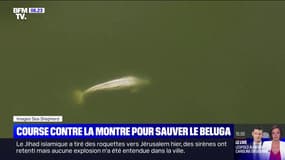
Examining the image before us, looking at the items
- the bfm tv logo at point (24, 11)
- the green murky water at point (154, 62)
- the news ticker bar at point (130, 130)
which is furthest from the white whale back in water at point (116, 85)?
the bfm tv logo at point (24, 11)

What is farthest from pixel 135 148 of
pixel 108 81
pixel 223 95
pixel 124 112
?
pixel 223 95

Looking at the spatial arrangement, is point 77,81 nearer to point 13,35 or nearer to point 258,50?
point 13,35

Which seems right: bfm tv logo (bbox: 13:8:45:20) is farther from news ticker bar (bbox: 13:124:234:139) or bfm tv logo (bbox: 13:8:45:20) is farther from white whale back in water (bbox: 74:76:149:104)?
news ticker bar (bbox: 13:124:234:139)

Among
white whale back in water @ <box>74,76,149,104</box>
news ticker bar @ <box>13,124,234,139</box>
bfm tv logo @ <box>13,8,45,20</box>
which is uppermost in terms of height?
bfm tv logo @ <box>13,8,45,20</box>

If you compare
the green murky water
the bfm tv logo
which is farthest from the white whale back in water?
the bfm tv logo

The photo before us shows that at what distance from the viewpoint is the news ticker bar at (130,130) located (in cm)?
321

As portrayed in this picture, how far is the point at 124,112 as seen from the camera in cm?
322

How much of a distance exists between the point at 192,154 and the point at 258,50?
950 millimetres

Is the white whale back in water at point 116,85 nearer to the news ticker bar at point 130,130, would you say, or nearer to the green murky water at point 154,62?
the green murky water at point 154,62

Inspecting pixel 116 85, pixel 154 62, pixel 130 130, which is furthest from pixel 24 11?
pixel 130 130

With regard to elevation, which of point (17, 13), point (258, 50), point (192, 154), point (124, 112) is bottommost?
point (192, 154)

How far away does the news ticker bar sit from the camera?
321 centimetres

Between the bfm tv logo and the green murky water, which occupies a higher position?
the bfm tv logo

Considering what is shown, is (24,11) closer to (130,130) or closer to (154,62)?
(154,62)
